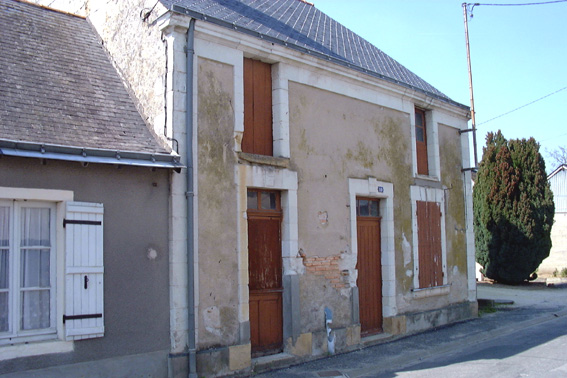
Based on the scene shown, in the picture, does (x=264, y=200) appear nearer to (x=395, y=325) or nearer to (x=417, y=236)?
(x=395, y=325)

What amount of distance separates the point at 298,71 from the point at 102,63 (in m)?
3.09

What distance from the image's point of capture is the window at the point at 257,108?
8500mm

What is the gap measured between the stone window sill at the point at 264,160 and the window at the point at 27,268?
2728mm

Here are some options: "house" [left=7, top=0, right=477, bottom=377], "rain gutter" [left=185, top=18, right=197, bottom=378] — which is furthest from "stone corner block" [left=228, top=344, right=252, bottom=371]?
"rain gutter" [left=185, top=18, right=197, bottom=378]

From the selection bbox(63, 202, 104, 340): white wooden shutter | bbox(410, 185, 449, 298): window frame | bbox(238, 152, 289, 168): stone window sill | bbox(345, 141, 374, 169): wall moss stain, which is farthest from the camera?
bbox(410, 185, 449, 298): window frame

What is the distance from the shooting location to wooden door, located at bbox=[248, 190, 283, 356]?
27.2 ft

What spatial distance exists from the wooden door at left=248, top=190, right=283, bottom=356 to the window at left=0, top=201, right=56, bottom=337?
289 cm

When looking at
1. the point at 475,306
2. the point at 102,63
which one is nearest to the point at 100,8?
the point at 102,63

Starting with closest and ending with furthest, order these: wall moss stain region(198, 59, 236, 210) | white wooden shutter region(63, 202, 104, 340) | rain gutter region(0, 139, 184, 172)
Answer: rain gutter region(0, 139, 184, 172) → white wooden shutter region(63, 202, 104, 340) → wall moss stain region(198, 59, 236, 210)

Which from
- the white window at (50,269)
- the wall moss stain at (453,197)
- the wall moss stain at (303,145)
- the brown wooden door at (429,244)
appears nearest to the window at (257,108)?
the wall moss stain at (303,145)

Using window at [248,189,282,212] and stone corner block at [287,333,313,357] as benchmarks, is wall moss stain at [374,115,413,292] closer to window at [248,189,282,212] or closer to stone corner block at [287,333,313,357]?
stone corner block at [287,333,313,357]

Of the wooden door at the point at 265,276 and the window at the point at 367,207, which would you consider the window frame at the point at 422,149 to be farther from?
the wooden door at the point at 265,276

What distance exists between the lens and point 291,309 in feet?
27.8

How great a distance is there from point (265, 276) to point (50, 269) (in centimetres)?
319
